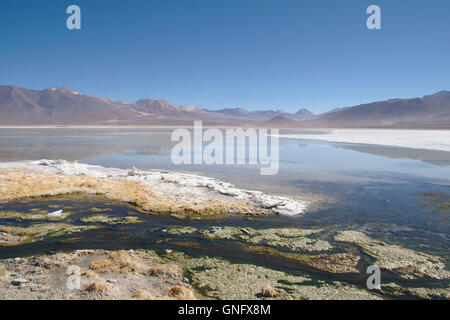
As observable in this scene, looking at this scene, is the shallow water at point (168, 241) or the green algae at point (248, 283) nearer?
the green algae at point (248, 283)

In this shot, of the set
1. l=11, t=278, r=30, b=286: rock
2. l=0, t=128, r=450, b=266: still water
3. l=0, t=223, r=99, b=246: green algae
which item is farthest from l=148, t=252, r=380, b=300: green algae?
l=0, t=223, r=99, b=246: green algae

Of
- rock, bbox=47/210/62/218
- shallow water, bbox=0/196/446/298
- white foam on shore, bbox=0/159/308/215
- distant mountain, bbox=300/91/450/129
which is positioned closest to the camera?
shallow water, bbox=0/196/446/298

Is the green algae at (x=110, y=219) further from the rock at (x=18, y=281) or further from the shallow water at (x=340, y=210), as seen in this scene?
the rock at (x=18, y=281)

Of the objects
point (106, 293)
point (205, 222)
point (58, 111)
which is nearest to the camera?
point (106, 293)

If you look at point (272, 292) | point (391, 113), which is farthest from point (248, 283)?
point (391, 113)

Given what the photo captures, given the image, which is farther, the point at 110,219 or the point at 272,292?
the point at 110,219

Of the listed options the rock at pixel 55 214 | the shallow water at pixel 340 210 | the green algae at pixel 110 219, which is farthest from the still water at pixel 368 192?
the rock at pixel 55 214

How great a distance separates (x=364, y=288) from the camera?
4031 millimetres

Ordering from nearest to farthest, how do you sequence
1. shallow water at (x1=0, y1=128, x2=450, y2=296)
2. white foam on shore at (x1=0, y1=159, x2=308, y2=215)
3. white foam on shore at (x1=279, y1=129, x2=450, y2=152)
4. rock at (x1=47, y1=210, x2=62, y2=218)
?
1. shallow water at (x1=0, y1=128, x2=450, y2=296)
2. rock at (x1=47, y1=210, x2=62, y2=218)
3. white foam on shore at (x1=0, y1=159, x2=308, y2=215)
4. white foam on shore at (x1=279, y1=129, x2=450, y2=152)

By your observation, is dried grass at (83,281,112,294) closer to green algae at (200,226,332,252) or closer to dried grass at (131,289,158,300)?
dried grass at (131,289,158,300)

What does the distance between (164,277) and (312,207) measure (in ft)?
15.7

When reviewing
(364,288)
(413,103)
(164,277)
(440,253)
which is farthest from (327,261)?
(413,103)

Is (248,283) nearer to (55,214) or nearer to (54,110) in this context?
(55,214)

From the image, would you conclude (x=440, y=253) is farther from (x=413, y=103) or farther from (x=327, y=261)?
(x=413, y=103)
